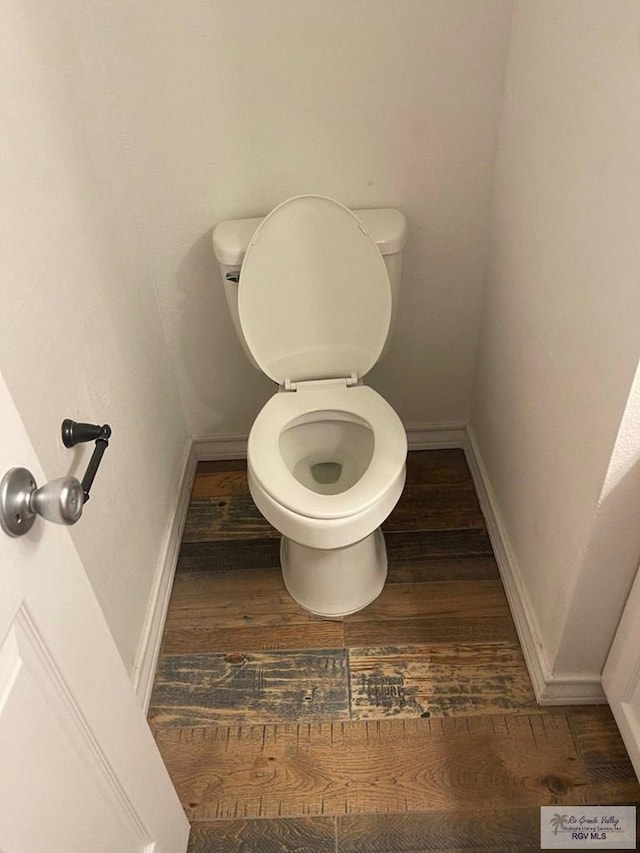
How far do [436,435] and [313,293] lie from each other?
0.68 meters

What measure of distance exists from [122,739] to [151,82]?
1.25m

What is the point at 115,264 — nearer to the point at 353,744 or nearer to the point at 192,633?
the point at 192,633

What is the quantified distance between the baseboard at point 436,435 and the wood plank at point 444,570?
43 centimetres

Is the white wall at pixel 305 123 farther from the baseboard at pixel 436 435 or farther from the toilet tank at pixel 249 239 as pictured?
the baseboard at pixel 436 435

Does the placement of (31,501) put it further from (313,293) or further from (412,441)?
(412,441)

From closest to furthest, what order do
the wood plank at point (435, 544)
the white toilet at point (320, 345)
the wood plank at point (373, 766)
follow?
the wood plank at point (373, 766) < the white toilet at point (320, 345) < the wood plank at point (435, 544)

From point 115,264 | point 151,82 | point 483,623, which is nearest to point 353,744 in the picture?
point 483,623

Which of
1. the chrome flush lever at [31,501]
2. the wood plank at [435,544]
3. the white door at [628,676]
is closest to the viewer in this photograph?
the chrome flush lever at [31,501]

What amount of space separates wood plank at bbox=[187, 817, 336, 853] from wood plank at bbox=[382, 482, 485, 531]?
2.42 ft

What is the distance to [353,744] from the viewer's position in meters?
1.36

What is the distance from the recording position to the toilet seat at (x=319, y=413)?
1.32m

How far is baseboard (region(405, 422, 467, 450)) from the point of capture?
6.58ft

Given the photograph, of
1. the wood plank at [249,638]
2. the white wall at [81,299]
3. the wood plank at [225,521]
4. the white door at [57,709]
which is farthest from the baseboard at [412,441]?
the white door at [57,709]

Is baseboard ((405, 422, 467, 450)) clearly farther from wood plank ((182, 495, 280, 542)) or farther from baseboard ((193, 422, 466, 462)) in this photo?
wood plank ((182, 495, 280, 542))
